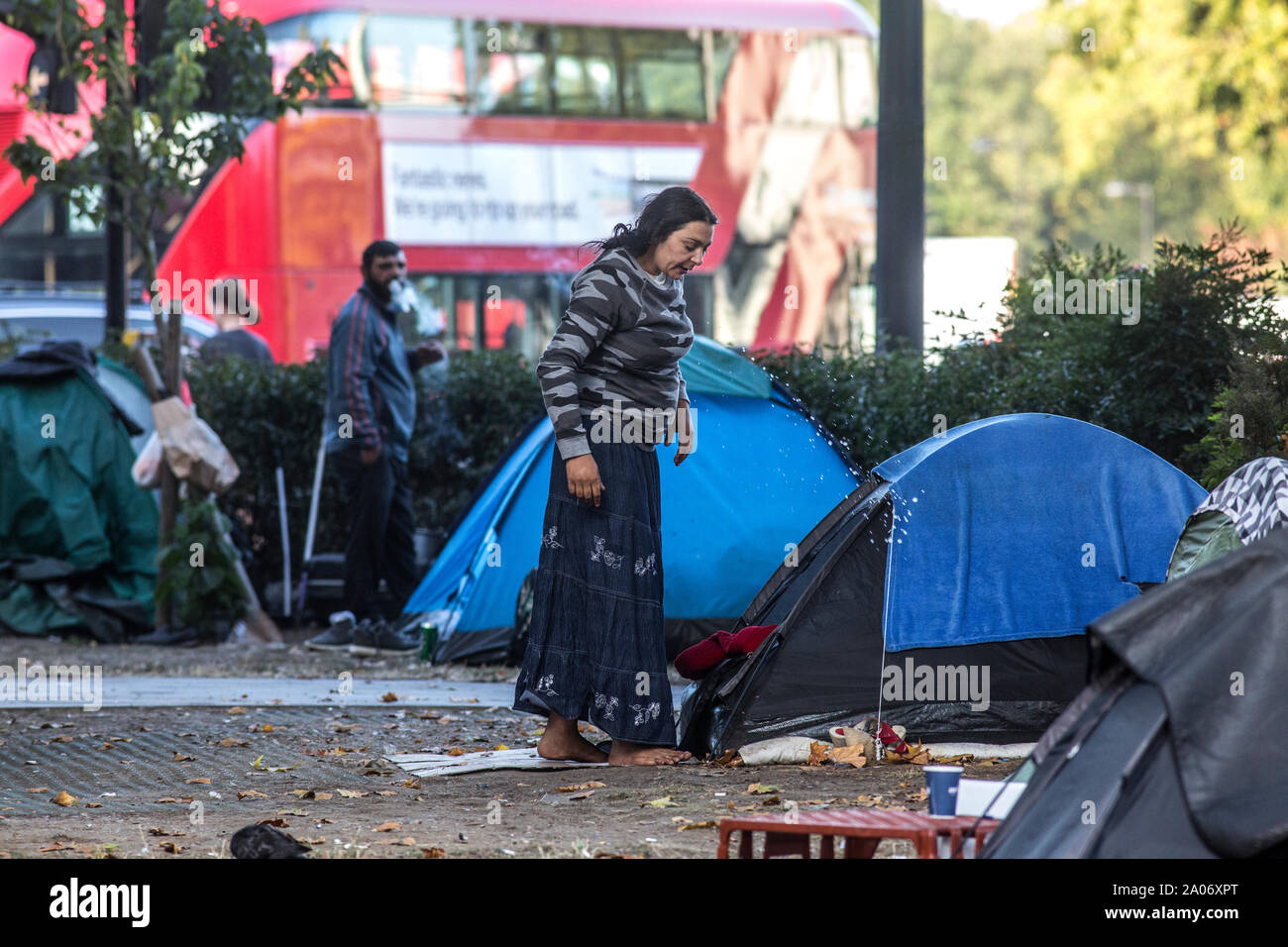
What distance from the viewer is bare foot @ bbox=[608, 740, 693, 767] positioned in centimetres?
597

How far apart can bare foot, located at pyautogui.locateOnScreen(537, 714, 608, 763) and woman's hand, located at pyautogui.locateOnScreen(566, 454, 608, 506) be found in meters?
0.83

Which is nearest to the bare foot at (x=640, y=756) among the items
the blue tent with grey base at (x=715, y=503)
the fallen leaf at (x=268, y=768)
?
the fallen leaf at (x=268, y=768)

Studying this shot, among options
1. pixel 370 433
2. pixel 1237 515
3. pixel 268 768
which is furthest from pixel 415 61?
pixel 1237 515

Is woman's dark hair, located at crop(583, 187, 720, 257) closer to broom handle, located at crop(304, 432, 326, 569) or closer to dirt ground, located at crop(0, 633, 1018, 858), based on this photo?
dirt ground, located at crop(0, 633, 1018, 858)

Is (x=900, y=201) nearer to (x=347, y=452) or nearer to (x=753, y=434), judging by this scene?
(x=753, y=434)

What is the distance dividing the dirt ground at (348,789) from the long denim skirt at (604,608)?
0.82 feet

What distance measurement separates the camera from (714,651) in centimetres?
633

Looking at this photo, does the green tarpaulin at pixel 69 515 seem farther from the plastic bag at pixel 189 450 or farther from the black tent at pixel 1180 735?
the black tent at pixel 1180 735

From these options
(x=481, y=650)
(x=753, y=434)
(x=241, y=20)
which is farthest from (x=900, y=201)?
(x=241, y=20)

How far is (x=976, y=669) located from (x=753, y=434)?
2.30m
